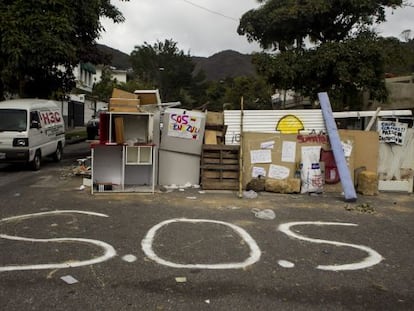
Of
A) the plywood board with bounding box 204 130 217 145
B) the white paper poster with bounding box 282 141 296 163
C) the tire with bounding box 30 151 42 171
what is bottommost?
the tire with bounding box 30 151 42 171

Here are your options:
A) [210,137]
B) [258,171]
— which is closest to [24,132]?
[210,137]

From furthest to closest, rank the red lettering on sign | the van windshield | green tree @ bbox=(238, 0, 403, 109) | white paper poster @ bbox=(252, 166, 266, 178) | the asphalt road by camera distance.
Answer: green tree @ bbox=(238, 0, 403, 109)
the red lettering on sign
the van windshield
white paper poster @ bbox=(252, 166, 266, 178)
the asphalt road

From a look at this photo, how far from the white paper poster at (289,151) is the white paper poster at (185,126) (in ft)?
6.70

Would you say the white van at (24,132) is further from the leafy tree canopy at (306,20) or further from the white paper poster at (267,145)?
the leafy tree canopy at (306,20)

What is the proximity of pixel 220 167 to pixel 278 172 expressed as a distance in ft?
4.45

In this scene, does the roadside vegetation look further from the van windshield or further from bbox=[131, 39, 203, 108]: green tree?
bbox=[131, 39, 203, 108]: green tree

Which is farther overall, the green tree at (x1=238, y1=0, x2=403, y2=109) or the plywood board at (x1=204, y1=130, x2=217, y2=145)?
the green tree at (x1=238, y1=0, x2=403, y2=109)

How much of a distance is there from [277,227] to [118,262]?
2.84 meters

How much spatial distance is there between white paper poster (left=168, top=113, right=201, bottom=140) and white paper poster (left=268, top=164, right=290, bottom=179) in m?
→ 1.89

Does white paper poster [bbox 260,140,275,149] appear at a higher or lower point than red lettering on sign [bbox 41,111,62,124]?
lower

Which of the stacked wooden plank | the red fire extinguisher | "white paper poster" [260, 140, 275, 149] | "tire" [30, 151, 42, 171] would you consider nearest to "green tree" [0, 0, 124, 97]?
"tire" [30, 151, 42, 171]

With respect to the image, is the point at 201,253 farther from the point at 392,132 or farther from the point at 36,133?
the point at 36,133

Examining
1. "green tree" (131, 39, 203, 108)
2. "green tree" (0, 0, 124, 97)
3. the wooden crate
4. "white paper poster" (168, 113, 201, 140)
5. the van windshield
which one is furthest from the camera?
"green tree" (131, 39, 203, 108)

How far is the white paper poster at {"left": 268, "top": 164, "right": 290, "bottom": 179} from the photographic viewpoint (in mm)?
10695
